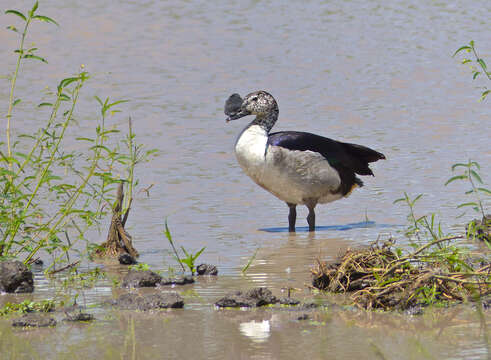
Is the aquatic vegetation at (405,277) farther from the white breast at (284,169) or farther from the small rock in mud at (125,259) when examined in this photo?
the white breast at (284,169)

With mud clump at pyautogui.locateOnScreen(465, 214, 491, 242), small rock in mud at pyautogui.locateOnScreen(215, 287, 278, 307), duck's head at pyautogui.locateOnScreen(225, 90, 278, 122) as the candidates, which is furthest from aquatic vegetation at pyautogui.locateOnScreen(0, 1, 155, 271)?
mud clump at pyautogui.locateOnScreen(465, 214, 491, 242)

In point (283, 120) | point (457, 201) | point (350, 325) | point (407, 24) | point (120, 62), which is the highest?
point (407, 24)

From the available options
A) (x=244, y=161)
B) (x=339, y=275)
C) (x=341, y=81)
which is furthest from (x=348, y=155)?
(x=341, y=81)

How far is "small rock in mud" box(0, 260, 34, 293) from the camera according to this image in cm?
628

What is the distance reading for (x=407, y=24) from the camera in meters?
21.2

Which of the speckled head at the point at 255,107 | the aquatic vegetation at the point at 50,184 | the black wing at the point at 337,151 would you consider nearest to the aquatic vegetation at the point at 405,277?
the aquatic vegetation at the point at 50,184

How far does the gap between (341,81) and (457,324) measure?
12.2 meters

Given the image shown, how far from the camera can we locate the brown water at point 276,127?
497cm

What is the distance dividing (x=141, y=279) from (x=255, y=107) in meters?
4.12

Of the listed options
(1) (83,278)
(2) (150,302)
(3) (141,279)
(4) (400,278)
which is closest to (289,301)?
(4) (400,278)

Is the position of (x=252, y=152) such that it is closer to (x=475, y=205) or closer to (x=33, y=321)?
(x=475, y=205)

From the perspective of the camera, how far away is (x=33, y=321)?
17.1ft

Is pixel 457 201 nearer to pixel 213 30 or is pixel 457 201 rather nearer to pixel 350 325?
pixel 350 325

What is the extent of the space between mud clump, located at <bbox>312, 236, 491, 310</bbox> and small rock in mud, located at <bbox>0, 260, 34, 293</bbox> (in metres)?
1.88
